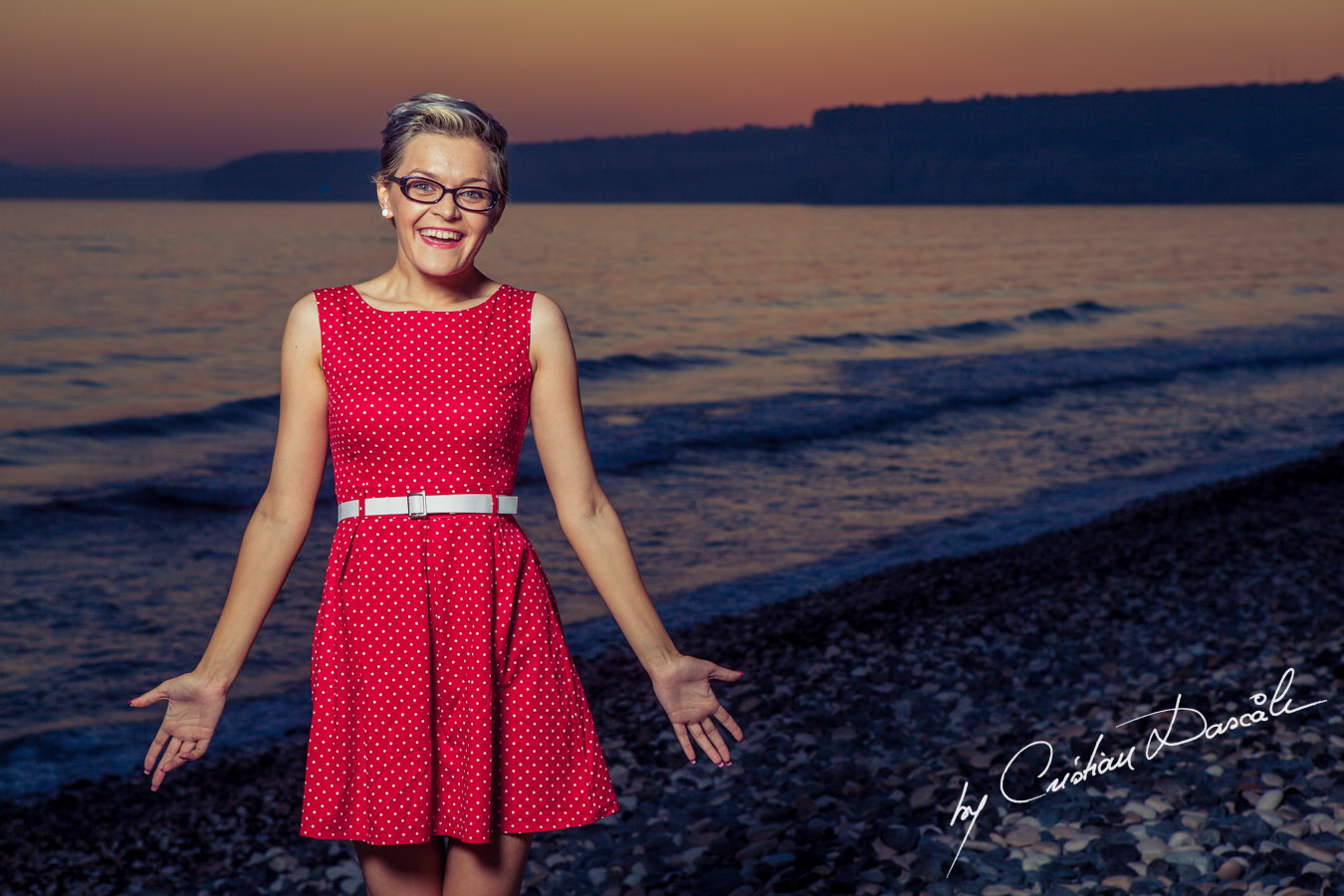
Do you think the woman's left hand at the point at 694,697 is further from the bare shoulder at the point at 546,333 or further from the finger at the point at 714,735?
the bare shoulder at the point at 546,333

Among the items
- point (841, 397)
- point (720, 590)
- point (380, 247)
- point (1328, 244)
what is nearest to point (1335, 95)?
point (1328, 244)

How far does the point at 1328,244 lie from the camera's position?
72812mm

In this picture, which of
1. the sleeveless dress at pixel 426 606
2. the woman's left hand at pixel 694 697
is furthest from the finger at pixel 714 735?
the sleeveless dress at pixel 426 606

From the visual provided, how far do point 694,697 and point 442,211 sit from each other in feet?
3.81

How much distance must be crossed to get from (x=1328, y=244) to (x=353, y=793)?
8300cm

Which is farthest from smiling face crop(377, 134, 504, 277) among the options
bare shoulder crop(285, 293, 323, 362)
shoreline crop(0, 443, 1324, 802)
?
shoreline crop(0, 443, 1324, 802)

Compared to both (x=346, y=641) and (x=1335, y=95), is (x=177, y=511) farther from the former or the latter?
(x=1335, y=95)

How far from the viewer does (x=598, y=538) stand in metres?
2.50

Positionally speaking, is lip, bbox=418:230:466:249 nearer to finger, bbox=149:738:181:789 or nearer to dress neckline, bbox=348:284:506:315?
dress neckline, bbox=348:284:506:315

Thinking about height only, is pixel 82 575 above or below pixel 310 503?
below

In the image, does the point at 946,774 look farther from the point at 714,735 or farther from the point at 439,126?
the point at 439,126

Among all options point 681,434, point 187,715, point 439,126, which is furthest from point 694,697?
point 681,434

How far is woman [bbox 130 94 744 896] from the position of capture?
7.81ft

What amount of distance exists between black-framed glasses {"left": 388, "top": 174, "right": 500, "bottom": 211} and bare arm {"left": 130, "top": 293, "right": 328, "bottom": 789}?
30 centimetres
